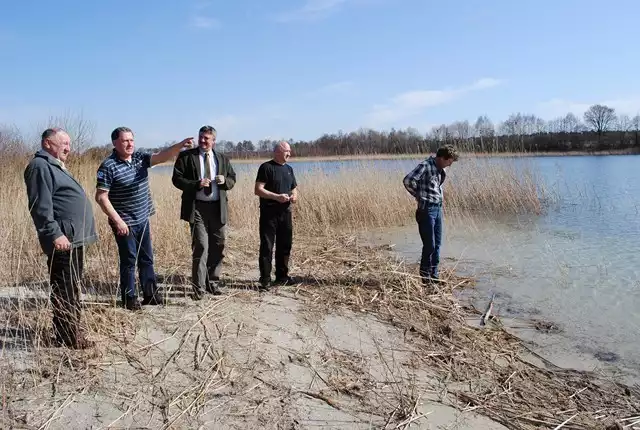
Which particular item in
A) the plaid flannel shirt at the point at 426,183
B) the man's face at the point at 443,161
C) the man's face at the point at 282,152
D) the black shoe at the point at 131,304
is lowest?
the black shoe at the point at 131,304

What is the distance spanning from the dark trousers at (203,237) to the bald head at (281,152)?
2.77 ft

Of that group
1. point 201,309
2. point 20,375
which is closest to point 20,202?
point 201,309

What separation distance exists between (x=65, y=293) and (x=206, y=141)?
73.3 inches

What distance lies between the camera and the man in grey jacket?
2846 mm

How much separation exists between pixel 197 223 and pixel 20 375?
195cm

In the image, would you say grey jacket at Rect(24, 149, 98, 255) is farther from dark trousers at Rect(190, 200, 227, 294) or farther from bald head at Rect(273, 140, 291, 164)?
bald head at Rect(273, 140, 291, 164)

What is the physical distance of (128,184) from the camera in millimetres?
3805

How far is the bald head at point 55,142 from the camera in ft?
9.69

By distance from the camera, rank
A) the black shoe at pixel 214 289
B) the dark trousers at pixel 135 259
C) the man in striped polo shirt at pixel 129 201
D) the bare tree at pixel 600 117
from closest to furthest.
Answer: the man in striped polo shirt at pixel 129 201, the dark trousers at pixel 135 259, the black shoe at pixel 214 289, the bare tree at pixel 600 117

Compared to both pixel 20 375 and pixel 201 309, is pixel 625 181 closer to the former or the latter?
pixel 201 309

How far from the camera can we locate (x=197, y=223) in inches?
173

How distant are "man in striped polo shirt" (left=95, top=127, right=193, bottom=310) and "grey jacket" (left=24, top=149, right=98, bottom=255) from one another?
1.61 feet

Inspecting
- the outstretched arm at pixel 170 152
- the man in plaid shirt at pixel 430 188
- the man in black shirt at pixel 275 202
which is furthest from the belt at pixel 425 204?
the outstretched arm at pixel 170 152

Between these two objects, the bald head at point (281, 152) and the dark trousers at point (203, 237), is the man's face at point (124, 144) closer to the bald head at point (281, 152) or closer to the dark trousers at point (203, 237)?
the dark trousers at point (203, 237)
